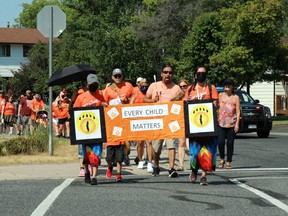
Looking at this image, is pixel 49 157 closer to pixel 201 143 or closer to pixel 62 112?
pixel 201 143

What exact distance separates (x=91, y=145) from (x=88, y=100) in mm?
790

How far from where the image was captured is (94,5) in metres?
73.2

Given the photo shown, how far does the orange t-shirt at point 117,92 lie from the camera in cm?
1421

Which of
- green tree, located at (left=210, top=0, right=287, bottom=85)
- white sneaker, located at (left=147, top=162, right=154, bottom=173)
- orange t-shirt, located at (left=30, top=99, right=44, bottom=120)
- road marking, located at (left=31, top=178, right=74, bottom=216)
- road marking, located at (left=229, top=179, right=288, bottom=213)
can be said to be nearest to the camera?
road marking, located at (left=31, top=178, right=74, bottom=216)

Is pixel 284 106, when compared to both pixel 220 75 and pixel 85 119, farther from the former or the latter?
pixel 85 119

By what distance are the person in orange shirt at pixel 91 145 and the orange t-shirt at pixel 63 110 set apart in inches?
541

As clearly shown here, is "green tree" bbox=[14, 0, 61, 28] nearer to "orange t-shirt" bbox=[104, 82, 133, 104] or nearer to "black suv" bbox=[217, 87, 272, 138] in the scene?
"black suv" bbox=[217, 87, 272, 138]

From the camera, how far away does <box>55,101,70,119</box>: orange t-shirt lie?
27.0m

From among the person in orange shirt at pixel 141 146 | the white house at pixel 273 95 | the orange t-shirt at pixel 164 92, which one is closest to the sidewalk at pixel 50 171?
the person in orange shirt at pixel 141 146

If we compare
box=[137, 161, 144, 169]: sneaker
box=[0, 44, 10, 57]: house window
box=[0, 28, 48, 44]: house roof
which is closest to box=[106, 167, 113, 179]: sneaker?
box=[137, 161, 144, 169]: sneaker

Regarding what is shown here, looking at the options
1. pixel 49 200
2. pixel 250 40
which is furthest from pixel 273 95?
pixel 49 200

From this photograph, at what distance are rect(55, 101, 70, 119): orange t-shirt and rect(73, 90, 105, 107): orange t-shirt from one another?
13717 mm

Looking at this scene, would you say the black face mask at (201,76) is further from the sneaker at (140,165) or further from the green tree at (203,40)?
the green tree at (203,40)

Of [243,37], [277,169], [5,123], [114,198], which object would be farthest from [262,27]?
[114,198]
